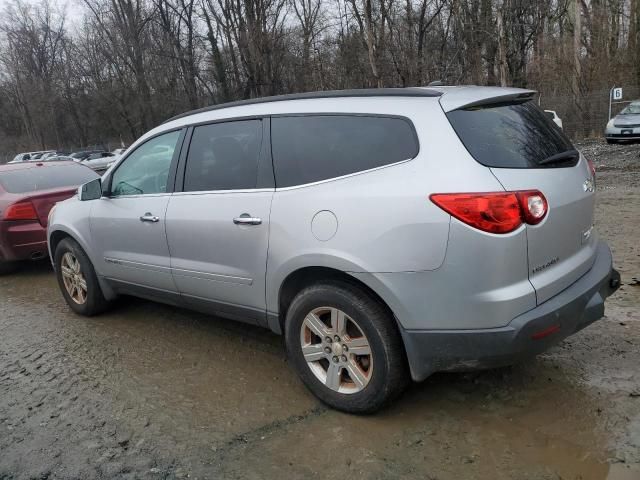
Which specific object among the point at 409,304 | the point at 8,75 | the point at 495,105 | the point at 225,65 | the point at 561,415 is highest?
the point at 8,75

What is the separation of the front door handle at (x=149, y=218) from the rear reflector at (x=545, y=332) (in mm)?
2628

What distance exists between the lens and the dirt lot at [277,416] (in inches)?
104

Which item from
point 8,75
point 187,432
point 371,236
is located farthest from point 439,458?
point 8,75

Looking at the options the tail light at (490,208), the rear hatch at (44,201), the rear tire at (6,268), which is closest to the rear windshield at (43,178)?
the rear hatch at (44,201)

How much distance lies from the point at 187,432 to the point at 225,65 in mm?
33651

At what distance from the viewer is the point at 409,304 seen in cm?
264

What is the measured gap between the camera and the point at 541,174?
8.76 ft

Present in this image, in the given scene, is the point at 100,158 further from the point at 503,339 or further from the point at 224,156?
the point at 503,339

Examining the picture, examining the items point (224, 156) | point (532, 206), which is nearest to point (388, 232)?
point (532, 206)

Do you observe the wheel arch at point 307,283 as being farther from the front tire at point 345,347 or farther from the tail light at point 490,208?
the tail light at point 490,208

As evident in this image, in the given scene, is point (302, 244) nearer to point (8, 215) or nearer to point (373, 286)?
point (373, 286)

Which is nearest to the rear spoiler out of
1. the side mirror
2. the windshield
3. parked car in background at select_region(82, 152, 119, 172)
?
the side mirror

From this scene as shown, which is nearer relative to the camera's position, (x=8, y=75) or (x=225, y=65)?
(x=225, y=65)

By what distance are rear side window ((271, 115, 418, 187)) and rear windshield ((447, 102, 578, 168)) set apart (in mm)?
282
